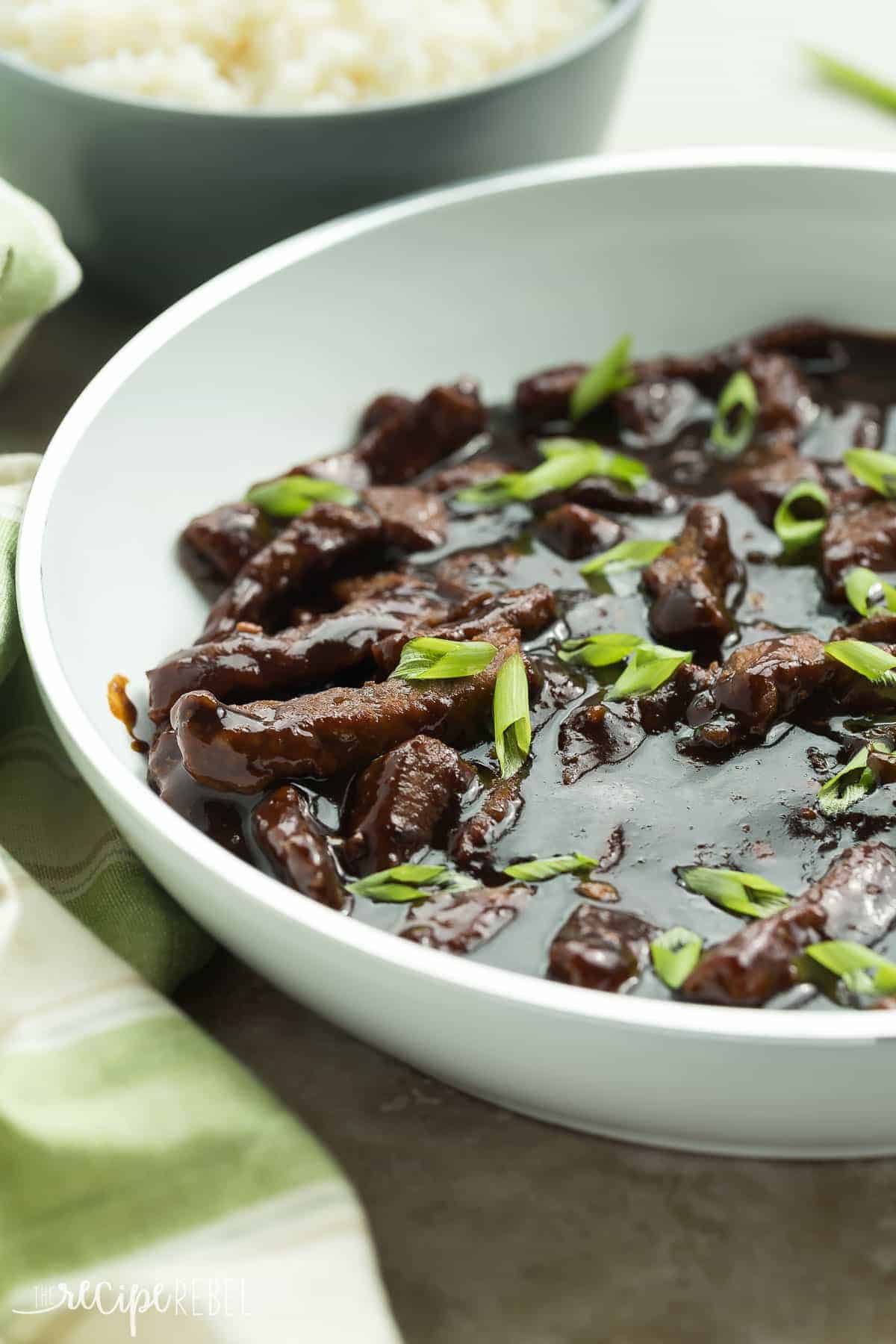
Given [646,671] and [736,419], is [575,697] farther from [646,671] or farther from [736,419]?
[736,419]

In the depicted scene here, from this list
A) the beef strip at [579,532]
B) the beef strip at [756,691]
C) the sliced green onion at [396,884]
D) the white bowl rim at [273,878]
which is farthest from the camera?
the beef strip at [579,532]

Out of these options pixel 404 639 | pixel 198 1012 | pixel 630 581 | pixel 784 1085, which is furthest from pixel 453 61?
pixel 784 1085

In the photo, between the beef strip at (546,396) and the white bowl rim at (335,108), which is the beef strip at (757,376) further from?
the white bowl rim at (335,108)

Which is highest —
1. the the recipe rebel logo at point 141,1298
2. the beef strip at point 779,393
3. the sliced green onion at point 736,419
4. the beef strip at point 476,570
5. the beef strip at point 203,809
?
the beef strip at point 779,393

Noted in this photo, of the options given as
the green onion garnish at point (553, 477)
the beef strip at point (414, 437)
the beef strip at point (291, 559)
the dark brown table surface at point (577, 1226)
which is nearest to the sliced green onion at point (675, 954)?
the dark brown table surface at point (577, 1226)

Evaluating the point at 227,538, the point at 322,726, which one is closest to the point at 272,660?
the point at 322,726

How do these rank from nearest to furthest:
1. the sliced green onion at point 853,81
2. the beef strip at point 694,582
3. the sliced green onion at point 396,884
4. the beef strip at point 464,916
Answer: the beef strip at point 464,916, the sliced green onion at point 396,884, the beef strip at point 694,582, the sliced green onion at point 853,81

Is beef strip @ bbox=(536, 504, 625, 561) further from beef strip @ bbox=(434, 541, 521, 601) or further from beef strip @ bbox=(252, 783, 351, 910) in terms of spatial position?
beef strip @ bbox=(252, 783, 351, 910)
